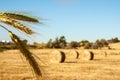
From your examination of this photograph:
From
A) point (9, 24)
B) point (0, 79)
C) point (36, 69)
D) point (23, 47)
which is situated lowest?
point (0, 79)

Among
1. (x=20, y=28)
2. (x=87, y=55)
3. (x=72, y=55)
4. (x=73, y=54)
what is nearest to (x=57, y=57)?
(x=87, y=55)

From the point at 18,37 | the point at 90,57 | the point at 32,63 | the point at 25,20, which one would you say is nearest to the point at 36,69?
the point at 32,63

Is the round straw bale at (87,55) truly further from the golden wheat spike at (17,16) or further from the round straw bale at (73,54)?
the golden wheat spike at (17,16)

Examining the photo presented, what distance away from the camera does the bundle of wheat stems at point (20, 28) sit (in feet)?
11.0

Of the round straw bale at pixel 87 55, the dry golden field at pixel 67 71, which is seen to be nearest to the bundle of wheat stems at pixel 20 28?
the dry golden field at pixel 67 71

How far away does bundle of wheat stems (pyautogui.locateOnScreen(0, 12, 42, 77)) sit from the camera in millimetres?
3338

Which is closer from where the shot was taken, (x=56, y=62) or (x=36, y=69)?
(x=36, y=69)

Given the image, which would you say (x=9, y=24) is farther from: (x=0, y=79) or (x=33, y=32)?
(x=0, y=79)

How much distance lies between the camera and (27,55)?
359 centimetres

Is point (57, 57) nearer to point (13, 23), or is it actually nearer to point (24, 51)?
point (24, 51)

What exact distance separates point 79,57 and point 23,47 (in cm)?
2943

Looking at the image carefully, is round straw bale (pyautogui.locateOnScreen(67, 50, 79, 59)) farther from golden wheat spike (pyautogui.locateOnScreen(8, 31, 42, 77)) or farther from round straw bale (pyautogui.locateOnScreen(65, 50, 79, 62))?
golden wheat spike (pyautogui.locateOnScreen(8, 31, 42, 77))

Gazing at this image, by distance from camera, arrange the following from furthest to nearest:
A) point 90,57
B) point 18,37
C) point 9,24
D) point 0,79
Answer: point 90,57
point 0,79
point 18,37
point 9,24

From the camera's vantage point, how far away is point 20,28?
3.36 metres
